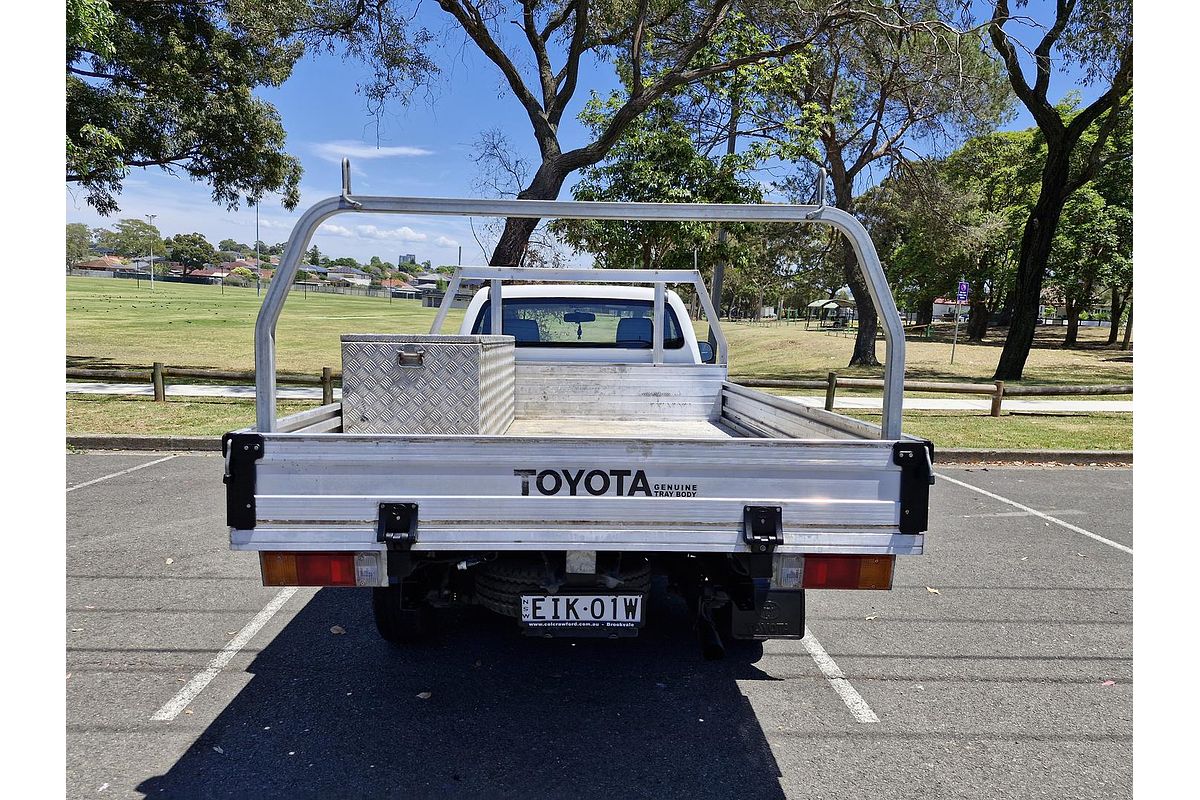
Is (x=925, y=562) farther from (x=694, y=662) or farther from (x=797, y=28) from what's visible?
(x=797, y=28)

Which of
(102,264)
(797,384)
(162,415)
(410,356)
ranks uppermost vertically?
(102,264)

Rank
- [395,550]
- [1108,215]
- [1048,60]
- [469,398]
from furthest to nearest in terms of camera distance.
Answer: [1108,215] < [1048,60] < [469,398] < [395,550]

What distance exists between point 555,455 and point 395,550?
64 cm

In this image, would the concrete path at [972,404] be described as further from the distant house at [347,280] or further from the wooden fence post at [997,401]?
the distant house at [347,280]

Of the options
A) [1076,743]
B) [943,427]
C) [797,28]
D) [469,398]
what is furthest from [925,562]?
[797,28]

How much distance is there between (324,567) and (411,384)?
0.87m

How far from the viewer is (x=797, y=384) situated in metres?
13.8

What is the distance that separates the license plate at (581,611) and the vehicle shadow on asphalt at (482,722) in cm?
52

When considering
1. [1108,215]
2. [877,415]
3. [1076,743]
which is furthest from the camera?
[1108,215]

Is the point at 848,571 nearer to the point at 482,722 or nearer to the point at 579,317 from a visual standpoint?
the point at 482,722

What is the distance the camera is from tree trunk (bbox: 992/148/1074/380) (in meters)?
17.3

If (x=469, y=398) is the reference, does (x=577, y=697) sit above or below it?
below

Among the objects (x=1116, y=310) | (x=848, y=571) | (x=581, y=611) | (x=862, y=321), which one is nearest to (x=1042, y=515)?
(x=848, y=571)

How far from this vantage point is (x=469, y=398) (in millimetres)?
3305
